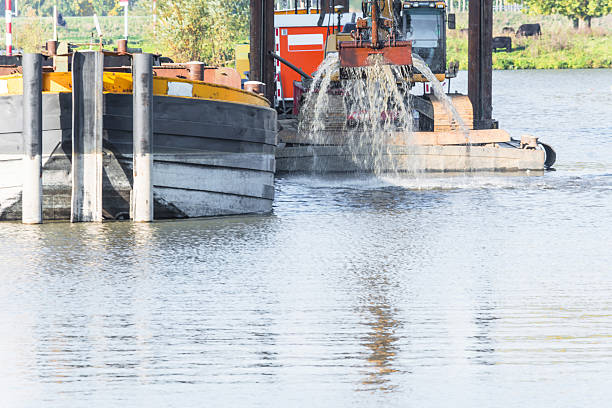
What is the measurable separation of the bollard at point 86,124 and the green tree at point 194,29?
38.0 m

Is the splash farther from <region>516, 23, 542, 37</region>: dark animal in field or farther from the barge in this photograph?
<region>516, 23, 542, 37</region>: dark animal in field

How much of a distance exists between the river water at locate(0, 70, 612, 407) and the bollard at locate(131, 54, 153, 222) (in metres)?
0.32

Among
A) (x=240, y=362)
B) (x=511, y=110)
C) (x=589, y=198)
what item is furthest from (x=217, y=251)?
(x=511, y=110)

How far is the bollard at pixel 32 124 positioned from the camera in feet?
45.0

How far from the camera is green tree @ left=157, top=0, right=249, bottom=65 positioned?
52.9 m

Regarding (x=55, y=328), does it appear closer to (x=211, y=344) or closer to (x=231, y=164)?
(x=211, y=344)

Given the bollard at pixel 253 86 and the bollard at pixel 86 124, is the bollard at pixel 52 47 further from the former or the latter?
the bollard at pixel 86 124

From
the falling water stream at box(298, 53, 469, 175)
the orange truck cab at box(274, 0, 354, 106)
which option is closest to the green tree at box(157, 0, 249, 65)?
the orange truck cab at box(274, 0, 354, 106)

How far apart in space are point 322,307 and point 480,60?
1490cm

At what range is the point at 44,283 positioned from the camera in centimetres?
1071

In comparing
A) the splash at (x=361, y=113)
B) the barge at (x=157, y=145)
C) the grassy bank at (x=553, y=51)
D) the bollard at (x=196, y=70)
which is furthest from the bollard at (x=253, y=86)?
the grassy bank at (x=553, y=51)

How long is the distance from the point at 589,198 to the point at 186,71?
553cm

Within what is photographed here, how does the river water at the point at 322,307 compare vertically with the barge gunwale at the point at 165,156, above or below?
below

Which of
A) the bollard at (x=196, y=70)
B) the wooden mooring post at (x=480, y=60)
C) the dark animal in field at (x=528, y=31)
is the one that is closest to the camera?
the bollard at (x=196, y=70)
